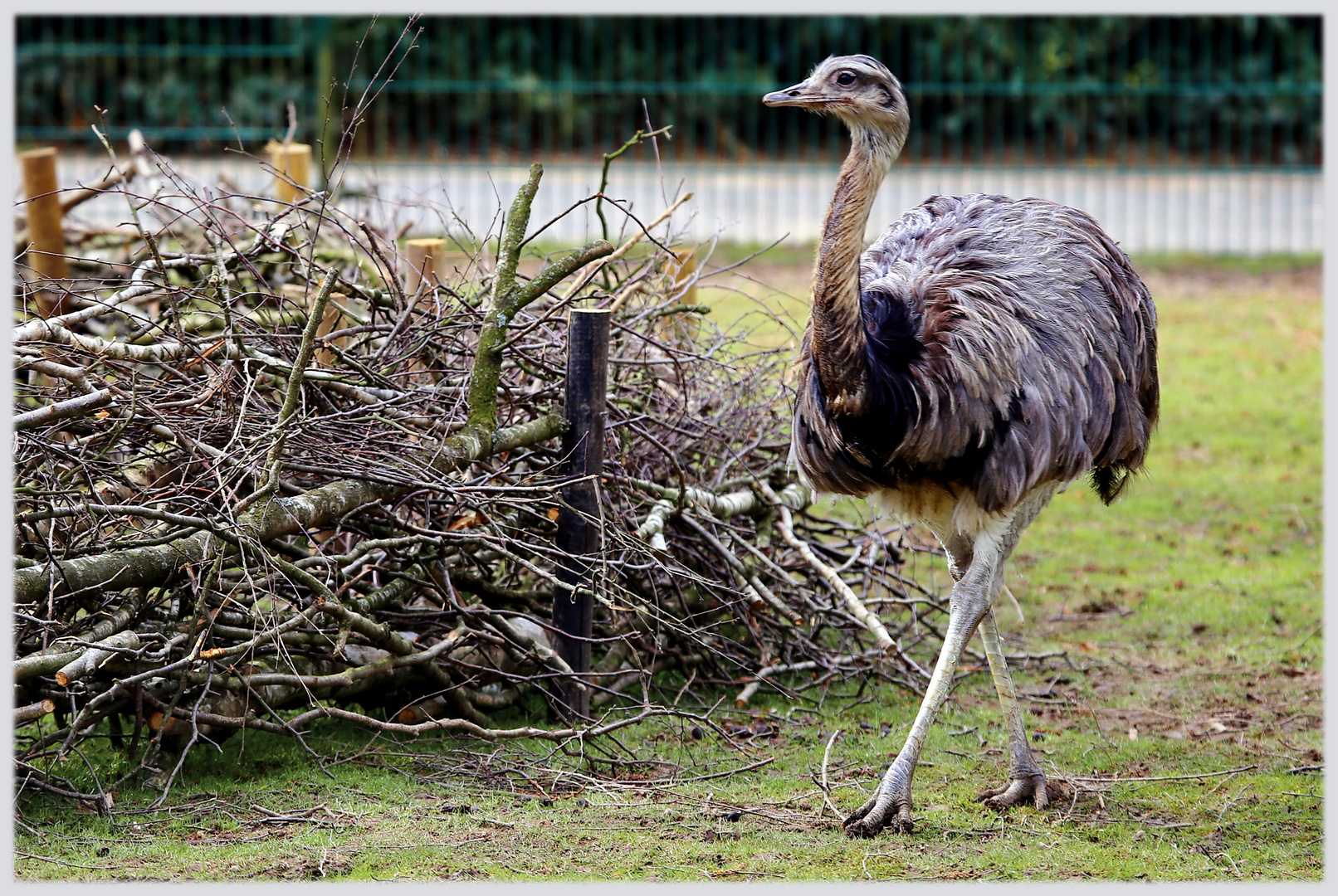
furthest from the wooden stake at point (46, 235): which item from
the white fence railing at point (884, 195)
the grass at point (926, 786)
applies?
the white fence railing at point (884, 195)

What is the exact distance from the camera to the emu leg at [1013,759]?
15.6ft

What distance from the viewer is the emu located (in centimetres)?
441

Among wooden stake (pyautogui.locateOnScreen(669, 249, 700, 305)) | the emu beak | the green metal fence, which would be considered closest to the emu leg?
the emu beak

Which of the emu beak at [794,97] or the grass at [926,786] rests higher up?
the emu beak at [794,97]

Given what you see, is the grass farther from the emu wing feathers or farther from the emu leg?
the emu wing feathers

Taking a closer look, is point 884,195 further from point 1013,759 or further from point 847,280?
point 847,280

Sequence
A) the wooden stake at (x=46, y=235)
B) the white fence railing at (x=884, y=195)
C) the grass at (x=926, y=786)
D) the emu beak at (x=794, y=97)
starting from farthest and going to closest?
the white fence railing at (x=884, y=195), the wooden stake at (x=46, y=235), the emu beak at (x=794, y=97), the grass at (x=926, y=786)

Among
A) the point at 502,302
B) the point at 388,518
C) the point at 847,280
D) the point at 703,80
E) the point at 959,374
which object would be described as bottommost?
the point at 388,518

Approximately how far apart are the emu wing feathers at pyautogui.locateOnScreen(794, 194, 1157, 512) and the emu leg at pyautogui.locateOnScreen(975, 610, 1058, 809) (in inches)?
21.2

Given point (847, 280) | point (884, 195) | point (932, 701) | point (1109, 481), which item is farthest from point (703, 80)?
point (932, 701)

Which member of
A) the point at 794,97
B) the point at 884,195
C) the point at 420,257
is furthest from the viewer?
the point at 884,195

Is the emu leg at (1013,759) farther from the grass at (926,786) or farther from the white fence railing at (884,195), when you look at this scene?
the white fence railing at (884,195)

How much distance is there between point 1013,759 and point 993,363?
1.19m

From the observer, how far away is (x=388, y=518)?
513cm
